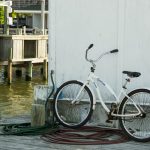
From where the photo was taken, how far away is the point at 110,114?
8.04 m

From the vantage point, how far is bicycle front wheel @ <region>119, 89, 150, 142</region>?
7.83 m

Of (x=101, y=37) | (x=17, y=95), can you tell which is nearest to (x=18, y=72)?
(x=17, y=95)

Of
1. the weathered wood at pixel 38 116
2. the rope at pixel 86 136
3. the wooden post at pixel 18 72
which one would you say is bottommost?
the wooden post at pixel 18 72

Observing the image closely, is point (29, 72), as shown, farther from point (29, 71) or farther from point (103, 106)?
point (103, 106)

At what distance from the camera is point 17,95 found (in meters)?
24.1

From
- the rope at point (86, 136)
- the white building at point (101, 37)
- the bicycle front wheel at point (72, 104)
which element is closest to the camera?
the rope at point (86, 136)

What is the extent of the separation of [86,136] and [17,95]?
16.3 meters

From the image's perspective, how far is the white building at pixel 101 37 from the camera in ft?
27.2

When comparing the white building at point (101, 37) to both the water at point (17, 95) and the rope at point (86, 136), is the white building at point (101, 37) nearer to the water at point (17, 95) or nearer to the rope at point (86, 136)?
the rope at point (86, 136)

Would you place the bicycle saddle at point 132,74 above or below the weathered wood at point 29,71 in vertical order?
above

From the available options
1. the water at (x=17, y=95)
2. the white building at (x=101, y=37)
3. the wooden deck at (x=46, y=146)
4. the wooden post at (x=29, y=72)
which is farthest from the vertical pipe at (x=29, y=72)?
the wooden deck at (x=46, y=146)

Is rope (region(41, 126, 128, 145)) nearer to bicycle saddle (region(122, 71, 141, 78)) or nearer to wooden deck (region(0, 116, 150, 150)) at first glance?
wooden deck (region(0, 116, 150, 150))

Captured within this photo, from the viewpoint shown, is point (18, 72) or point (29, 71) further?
point (18, 72)

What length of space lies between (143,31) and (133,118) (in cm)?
143
